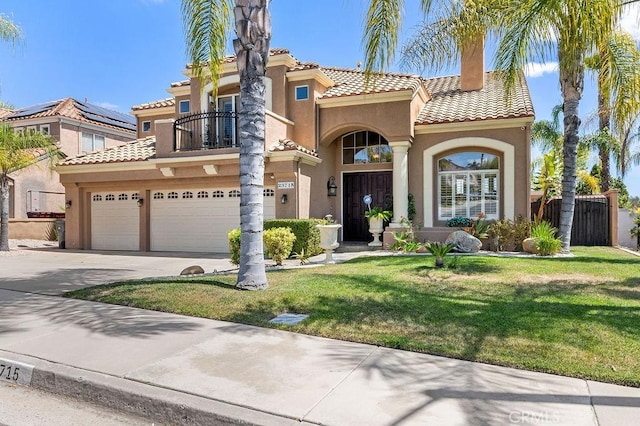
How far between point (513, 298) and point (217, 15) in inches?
347

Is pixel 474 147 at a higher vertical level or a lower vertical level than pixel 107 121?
lower

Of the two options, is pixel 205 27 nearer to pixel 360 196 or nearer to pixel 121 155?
pixel 360 196

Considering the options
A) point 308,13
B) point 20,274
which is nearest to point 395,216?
point 308,13

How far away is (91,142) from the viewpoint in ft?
97.0

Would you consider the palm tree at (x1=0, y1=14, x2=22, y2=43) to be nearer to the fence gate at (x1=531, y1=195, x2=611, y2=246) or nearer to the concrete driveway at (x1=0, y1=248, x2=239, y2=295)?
the concrete driveway at (x1=0, y1=248, x2=239, y2=295)

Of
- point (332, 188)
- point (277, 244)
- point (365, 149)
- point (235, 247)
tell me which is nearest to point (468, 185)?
point (365, 149)

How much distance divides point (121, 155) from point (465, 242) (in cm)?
1355

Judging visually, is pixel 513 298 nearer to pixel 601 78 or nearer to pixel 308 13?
pixel 601 78

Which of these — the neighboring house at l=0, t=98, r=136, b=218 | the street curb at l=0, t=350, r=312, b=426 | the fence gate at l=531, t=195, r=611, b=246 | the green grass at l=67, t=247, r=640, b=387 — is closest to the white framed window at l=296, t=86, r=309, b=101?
the green grass at l=67, t=247, r=640, b=387

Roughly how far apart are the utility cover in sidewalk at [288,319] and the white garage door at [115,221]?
43.7ft

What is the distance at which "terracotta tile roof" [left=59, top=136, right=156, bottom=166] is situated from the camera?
17516mm

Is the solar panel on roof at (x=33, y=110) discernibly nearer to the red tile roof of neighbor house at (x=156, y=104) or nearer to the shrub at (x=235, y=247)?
the red tile roof of neighbor house at (x=156, y=104)

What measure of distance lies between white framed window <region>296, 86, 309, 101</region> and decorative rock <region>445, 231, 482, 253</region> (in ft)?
23.7

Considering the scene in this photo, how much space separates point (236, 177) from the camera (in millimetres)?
15930
